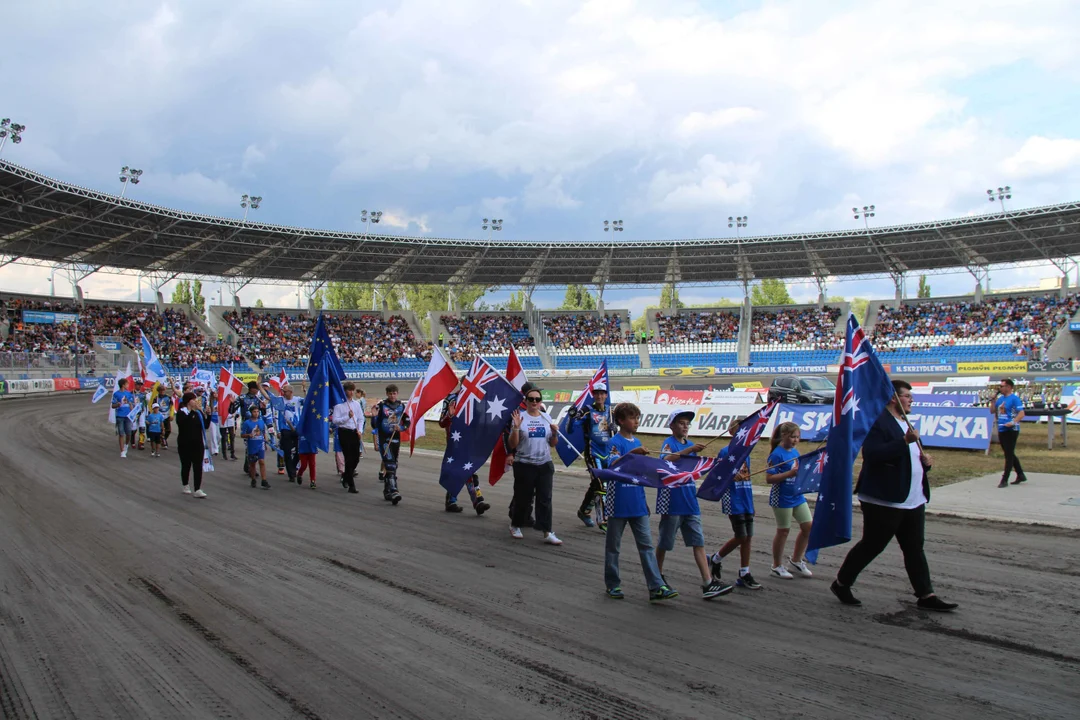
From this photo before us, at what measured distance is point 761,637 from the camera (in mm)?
5441

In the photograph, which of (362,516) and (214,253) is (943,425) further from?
(214,253)

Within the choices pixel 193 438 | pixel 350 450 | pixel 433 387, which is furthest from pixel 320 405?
pixel 433 387

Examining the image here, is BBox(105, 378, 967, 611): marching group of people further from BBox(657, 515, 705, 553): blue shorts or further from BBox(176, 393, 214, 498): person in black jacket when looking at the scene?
BBox(176, 393, 214, 498): person in black jacket

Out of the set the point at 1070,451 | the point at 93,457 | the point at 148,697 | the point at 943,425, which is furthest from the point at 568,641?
the point at 93,457

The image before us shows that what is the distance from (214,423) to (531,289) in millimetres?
46256

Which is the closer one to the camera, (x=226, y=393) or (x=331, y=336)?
(x=226, y=393)

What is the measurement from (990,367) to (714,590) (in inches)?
1858

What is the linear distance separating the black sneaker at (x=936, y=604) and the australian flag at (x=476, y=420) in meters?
5.06

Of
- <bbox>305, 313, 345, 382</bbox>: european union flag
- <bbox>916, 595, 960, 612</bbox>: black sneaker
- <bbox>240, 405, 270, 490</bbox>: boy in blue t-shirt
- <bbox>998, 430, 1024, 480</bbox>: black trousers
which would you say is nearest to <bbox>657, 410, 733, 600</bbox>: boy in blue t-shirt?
<bbox>916, 595, 960, 612</bbox>: black sneaker

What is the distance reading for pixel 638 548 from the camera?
243 inches

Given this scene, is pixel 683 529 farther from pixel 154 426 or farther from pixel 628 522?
pixel 154 426

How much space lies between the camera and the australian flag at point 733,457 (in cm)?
675

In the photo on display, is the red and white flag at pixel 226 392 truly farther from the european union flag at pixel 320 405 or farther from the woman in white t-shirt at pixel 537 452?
the woman in white t-shirt at pixel 537 452

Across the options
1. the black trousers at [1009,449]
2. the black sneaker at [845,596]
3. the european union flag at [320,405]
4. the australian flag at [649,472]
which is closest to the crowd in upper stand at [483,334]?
the european union flag at [320,405]
